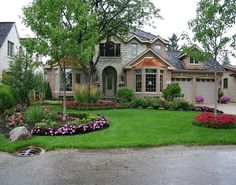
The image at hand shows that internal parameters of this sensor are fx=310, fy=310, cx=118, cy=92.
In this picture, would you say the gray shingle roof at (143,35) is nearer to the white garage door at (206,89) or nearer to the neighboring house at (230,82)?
the white garage door at (206,89)

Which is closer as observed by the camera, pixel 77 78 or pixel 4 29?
pixel 4 29

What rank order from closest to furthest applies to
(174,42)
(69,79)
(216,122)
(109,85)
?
(216,122), (69,79), (109,85), (174,42)

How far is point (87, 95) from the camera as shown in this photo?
2194 centimetres

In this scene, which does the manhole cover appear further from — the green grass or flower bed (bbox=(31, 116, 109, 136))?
flower bed (bbox=(31, 116, 109, 136))

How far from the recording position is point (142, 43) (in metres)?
29.2

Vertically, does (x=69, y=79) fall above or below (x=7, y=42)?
below

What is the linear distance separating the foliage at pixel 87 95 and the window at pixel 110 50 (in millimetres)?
7286

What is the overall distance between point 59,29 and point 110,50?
1625cm

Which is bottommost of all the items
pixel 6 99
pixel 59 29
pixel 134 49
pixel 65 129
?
pixel 65 129

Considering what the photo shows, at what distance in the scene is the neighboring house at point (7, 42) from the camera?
1038 inches

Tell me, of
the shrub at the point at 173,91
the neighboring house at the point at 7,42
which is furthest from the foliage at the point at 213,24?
the neighboring house at the point at 7,42

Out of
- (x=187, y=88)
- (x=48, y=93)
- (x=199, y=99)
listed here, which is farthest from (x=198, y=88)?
(x=48, y=93)

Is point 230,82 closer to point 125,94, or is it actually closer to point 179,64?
point 179,64

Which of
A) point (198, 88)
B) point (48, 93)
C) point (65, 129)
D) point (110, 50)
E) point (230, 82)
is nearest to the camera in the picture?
point (65, 129)
